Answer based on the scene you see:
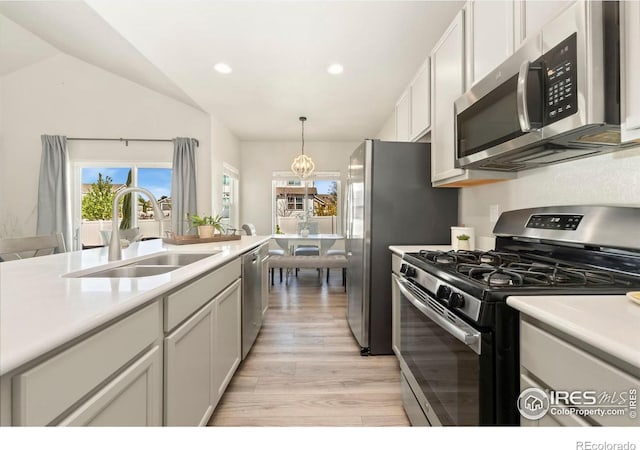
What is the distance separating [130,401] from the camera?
870 millimetres

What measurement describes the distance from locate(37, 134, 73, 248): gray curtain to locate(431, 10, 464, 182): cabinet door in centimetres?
529

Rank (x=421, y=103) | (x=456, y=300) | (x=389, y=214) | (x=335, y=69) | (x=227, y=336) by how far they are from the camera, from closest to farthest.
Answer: (x=456, y=300) → (x=227, y=336) → (x=389, y=214) → (x=421, y=103) → (x=335, y=69)

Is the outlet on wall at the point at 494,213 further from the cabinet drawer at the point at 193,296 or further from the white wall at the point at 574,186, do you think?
the cabinet drawer at the point at 193,296

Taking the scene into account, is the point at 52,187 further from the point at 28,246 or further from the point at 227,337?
the point at 227,337

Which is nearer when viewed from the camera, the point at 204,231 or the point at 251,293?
the point at 251,293

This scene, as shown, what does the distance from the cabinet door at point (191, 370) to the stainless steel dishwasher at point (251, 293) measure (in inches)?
25.5

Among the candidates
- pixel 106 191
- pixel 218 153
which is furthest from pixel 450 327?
pixel 106 191

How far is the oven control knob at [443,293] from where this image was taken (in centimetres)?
109

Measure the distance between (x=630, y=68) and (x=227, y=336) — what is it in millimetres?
2072

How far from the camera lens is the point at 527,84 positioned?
109 centimetres

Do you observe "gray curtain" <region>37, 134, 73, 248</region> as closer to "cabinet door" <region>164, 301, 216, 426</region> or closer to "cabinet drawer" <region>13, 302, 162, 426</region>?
"cabinet door" <region>164, 301, 216, 426</region>

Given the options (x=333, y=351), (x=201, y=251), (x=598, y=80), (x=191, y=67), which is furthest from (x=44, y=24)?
(x=598, y=80)

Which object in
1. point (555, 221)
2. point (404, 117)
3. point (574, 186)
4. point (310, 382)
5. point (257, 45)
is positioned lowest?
point (310, 382)

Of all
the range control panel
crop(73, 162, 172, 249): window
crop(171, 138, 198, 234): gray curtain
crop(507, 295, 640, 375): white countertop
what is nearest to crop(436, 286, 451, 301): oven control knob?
crop(507, 295, 640, 375): white countertop
